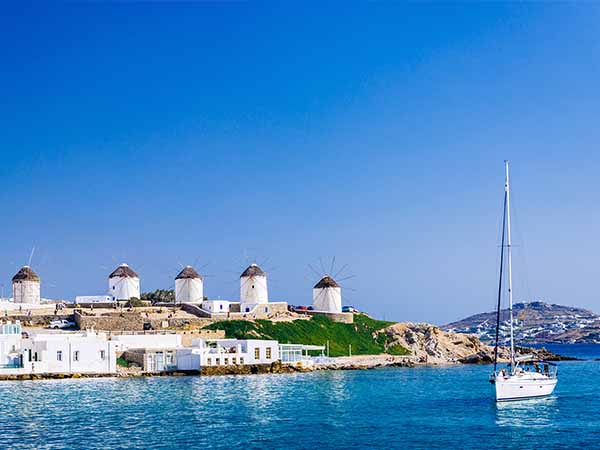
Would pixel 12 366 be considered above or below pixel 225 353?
below

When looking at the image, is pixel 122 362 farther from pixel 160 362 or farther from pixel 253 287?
pixel 253 287

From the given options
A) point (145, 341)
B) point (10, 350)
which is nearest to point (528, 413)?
point (145, 341)

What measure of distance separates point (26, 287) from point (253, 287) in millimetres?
25580

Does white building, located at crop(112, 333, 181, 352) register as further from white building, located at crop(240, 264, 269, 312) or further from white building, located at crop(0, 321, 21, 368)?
white building, located at crop(240, 264, 269, 312)

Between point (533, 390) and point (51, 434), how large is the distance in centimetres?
2796

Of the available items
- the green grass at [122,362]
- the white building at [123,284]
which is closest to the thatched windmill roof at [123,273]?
the white building at [123,284]

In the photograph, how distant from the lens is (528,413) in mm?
44594

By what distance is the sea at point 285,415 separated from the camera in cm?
3522

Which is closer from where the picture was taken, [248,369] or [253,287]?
[248,369]

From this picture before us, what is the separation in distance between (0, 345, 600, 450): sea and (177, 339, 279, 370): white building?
557cm

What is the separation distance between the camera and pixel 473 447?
112 ft

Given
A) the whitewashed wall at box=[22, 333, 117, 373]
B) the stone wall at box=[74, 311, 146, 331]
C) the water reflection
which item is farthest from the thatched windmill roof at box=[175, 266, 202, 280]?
the water reflection

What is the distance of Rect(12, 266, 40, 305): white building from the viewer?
93125mm

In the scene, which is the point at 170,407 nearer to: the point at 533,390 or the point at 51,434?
the point at 51,434
